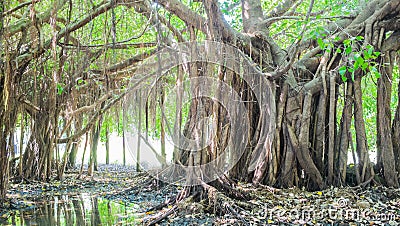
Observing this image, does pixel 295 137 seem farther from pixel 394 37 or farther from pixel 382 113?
pixel 394 37

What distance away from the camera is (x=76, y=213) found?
487 cm

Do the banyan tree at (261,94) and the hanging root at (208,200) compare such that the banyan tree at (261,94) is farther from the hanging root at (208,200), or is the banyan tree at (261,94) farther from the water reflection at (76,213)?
the water reflection at (76,213)

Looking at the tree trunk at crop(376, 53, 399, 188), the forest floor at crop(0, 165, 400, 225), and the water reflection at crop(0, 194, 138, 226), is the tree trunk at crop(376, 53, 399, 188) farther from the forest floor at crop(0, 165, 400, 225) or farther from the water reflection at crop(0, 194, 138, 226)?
the water reflection at crop(0, 194, 138, 226)

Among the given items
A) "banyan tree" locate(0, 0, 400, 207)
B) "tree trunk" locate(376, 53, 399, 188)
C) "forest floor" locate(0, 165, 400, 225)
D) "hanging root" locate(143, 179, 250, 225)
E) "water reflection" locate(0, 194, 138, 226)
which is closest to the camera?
"forest floor" locate(0, 165, 400, 225)

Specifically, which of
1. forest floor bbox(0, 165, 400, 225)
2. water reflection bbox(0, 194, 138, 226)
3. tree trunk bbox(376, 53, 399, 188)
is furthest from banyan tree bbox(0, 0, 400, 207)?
water reflection bbox(0, 194, 138, 226)

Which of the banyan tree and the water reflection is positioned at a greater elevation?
the banyan tree

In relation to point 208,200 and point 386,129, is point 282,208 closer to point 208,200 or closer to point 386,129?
point 208,200

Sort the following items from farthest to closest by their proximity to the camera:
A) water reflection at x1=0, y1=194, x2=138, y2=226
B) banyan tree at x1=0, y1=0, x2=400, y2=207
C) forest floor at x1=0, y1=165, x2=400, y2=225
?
banyan tree at x1=0, y1=0, x2=400, y2=207, water reflection at x1=0, y1=194, x2=138, y2=226, forest floor at x1=0, y1=165, x2=400, y2=225

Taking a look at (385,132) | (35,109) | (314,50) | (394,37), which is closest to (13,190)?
(35,109)

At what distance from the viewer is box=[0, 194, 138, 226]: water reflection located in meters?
4.35

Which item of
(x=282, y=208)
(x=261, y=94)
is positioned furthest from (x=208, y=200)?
(x=261, y=94)

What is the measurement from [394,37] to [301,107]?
1.27 m

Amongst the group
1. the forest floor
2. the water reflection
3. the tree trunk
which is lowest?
the water reflection

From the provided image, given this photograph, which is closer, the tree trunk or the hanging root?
the hanging root
